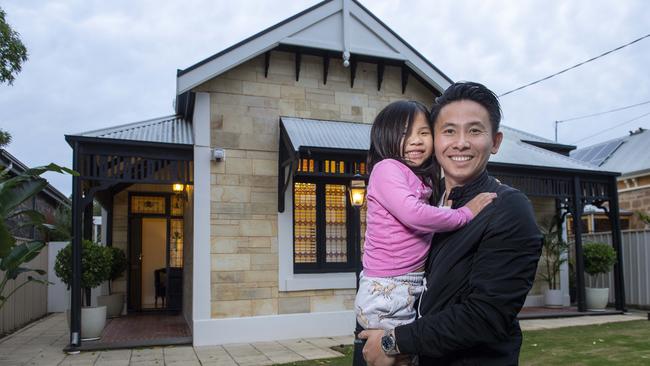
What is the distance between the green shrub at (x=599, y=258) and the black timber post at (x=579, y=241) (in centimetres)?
21

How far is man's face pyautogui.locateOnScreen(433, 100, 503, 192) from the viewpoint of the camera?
1659 mm

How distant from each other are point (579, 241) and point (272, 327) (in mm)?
6738

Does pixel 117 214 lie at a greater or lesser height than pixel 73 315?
greater

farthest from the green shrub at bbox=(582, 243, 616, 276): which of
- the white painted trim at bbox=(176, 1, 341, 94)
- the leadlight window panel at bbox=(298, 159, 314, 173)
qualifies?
the white painted trim at bbox=(176, 1, 341, 94)

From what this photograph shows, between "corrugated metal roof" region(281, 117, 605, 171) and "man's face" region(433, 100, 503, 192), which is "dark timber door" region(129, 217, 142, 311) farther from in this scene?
"man's face" region(433, 100, 503, 192)

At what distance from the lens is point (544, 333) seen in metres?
8.97

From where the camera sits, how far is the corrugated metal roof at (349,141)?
27.7 ft

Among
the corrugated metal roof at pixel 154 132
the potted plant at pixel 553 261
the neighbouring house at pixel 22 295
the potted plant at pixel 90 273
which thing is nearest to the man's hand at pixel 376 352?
the corrugated metal roof at pixel 154 132

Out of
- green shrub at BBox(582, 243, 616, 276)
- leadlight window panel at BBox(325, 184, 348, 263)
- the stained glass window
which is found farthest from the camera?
the stained glass window

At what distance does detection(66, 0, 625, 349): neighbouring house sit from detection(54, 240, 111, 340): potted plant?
392mm

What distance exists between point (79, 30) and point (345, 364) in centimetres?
3049

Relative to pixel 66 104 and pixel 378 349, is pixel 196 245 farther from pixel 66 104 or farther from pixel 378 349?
pixel 66 104

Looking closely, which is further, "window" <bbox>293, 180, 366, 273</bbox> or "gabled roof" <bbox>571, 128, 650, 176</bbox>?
"gabled roof" <bbox>571, 128, 650, 176</bbox>

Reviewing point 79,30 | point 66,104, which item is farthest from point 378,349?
point 66,104
